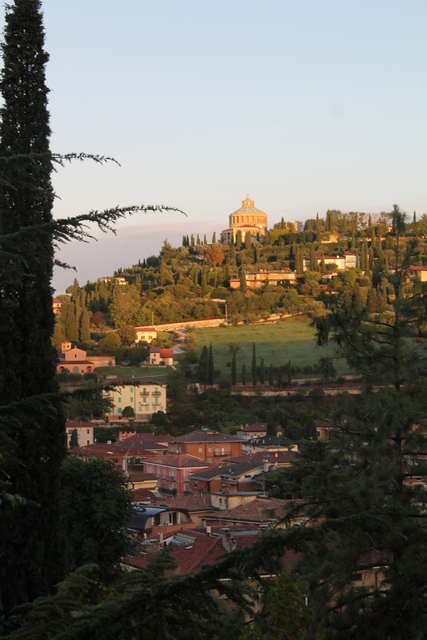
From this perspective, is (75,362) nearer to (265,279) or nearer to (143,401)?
(143,401)

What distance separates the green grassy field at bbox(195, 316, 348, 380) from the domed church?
36880 mm

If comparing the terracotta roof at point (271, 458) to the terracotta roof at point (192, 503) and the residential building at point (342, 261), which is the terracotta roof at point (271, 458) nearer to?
Answer: the terracotta roof at point (192, 503)

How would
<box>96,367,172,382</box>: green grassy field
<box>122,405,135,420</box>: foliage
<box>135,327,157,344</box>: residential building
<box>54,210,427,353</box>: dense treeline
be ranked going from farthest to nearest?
<box>54,210,427,353</box>: dense treeline → <box>135,327,157,344</box>: residential building → <box>96,367,172,382</box>: green grassy field → <box>122,405,135,420</box>: foliage

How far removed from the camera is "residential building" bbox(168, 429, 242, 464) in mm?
41812

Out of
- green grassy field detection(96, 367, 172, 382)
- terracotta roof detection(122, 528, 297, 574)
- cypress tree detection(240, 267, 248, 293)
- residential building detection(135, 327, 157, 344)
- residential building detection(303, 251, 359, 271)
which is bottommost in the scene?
terracotta roof detection(122, 528, 297, 574)

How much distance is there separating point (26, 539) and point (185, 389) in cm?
4661

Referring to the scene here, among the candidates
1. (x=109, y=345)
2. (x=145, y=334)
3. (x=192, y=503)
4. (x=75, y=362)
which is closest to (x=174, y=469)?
(x=192, y=503)

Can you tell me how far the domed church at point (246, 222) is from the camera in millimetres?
114000

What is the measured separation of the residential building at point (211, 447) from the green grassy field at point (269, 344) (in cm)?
1759

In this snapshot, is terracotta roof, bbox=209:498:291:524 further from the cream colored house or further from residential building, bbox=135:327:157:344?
residential building, bbox=135:327:157:344

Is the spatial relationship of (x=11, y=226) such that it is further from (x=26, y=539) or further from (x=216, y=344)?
(x=216, y=344)

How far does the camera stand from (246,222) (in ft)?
387

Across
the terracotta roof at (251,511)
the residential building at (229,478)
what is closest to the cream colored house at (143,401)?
the residential building at (229,478)

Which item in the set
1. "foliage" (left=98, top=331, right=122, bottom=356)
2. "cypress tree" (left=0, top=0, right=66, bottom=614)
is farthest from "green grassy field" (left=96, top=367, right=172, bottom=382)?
"cypress tree" (left=0, top=0, right=66, bottom=614)
